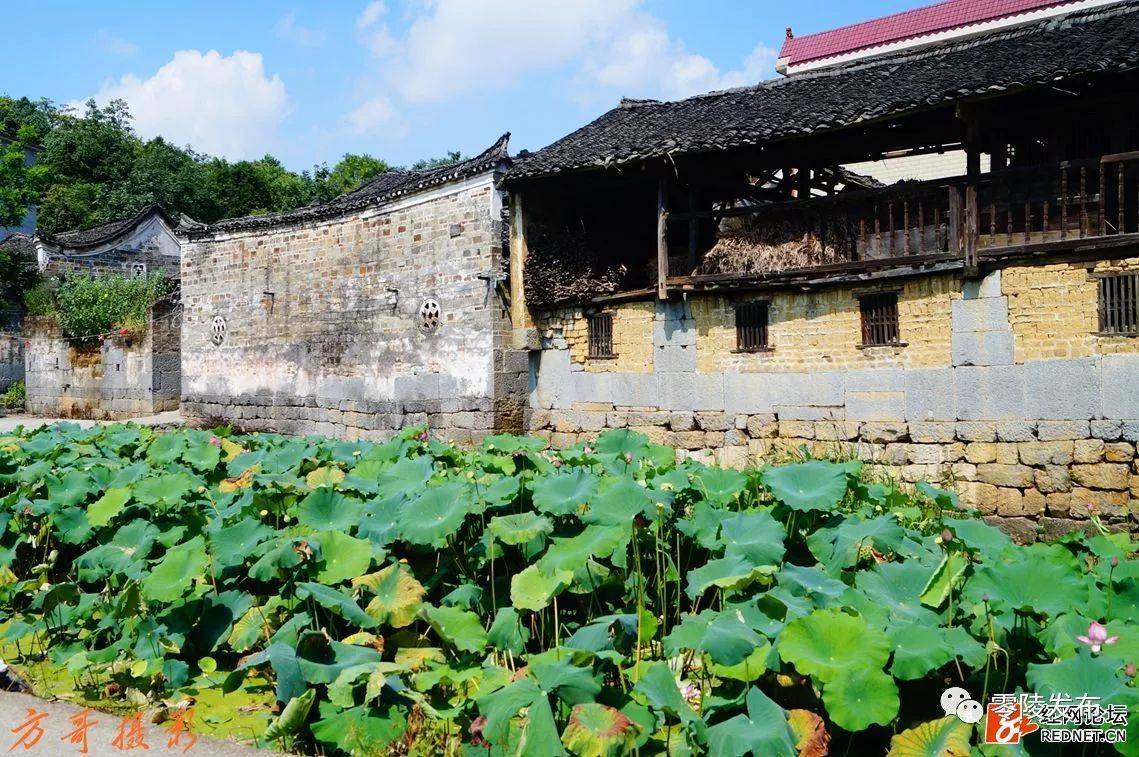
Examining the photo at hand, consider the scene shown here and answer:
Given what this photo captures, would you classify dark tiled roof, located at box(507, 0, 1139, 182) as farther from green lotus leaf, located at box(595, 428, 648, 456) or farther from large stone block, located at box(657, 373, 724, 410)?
green lotus leaf, located at box(595, 428, 648, 456)

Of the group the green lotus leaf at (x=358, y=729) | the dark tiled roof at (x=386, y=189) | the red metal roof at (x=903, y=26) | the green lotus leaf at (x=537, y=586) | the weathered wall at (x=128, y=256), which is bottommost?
the green lotus leaf at (x=358, y=729)

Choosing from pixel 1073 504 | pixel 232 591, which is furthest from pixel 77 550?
pixel 1073 504

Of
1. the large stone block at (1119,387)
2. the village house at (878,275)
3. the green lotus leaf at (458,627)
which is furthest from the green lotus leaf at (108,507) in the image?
the large stone block at (1119,387)

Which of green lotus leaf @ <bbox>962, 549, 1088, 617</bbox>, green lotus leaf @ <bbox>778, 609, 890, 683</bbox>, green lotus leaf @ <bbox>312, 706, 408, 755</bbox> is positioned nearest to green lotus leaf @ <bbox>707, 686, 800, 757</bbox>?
green lotus leaf @ <bbox>778, 609, 890, 683</bbox>

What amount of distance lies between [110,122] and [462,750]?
38.9 meters

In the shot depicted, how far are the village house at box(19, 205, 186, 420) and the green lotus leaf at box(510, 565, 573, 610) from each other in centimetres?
1592

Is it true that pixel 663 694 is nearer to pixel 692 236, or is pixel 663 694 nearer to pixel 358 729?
pixel 358 729

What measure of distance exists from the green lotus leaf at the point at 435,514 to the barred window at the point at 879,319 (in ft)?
21.2

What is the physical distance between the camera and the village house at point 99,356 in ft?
59.3

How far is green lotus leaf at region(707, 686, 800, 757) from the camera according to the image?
251cm

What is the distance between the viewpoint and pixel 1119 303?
809 cm

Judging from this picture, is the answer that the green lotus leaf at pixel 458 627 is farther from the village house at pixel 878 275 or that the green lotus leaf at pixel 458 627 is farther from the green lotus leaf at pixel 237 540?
the village house at pixel 878 275

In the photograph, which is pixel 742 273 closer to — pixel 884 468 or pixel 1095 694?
pixel 884 468

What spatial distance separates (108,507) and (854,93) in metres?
8.59
